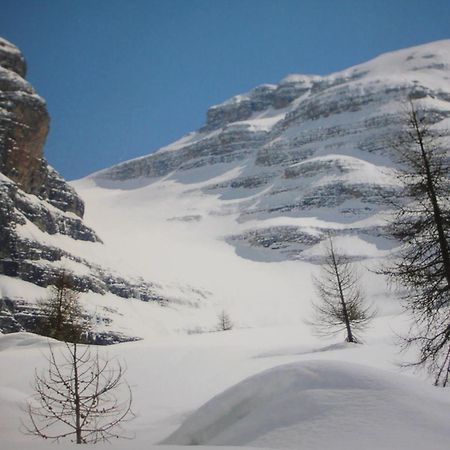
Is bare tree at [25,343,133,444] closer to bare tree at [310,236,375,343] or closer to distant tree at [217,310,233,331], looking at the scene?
bare tree at [310,236,375,343]

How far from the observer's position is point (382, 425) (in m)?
4.83

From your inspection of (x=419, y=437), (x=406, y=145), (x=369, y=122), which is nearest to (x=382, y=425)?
(x=419, y=437)

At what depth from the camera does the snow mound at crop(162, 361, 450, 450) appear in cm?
466

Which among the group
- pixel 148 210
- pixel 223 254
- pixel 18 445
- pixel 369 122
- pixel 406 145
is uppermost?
pixel 369 122

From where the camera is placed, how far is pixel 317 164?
124 meters

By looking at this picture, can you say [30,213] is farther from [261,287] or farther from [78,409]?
[78,409]

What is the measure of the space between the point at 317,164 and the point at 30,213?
80518mm

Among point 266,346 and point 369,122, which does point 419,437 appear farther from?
point 369,122

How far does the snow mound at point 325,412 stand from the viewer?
15.3ft

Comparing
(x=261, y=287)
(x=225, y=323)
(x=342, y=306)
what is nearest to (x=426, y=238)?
(x=342, y=306)

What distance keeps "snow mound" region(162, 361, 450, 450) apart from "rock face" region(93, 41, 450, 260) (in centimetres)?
7483

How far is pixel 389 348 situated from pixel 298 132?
148149 mm

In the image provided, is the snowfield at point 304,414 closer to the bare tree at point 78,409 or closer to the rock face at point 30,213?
the bare tree at point 78,409

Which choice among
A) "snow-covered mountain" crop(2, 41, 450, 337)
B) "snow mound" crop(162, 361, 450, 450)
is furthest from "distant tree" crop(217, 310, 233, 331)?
"snow mound" crop(162, 361, 450, 450)
